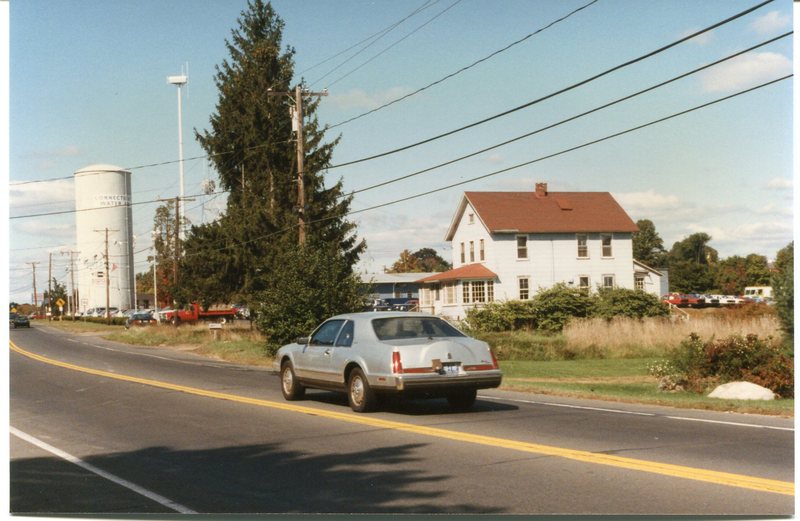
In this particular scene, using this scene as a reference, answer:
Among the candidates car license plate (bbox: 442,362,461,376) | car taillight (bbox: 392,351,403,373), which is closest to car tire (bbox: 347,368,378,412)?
car taillight (bbox: 392,351,403,373)

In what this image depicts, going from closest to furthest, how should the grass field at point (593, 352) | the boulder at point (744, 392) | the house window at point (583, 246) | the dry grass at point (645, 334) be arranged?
the boulder at point (744, 392) → the grass field at point (593, 352) → the dry grass at point (645, 334) → the house window at point (583, 246)

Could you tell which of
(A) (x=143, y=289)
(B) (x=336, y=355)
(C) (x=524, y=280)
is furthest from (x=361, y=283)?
(A) (x=143, y=289)

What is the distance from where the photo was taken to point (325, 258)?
30.3 m

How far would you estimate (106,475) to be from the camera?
942cm

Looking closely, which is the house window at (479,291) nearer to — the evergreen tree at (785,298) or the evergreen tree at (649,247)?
the evergreen tree at (785,298)

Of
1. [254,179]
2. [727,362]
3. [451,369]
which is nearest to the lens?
[451,369]

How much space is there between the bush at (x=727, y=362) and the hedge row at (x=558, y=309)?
27918 millimetres

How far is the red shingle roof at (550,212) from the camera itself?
194ft

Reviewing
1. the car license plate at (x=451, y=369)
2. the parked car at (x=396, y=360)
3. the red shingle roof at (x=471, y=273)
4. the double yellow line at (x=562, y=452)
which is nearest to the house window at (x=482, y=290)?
the red shingle roof at (x=471, y=273)

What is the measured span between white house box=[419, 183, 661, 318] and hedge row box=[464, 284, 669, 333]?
8012 millimetres

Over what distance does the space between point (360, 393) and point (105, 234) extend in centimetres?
8980

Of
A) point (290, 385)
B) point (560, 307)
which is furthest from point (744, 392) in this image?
point (560, 307)

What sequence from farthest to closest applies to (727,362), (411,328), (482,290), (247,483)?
(482,290) → (727,362) → (411,328) → (247,483)

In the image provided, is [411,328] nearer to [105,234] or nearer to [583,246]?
[583,246]
